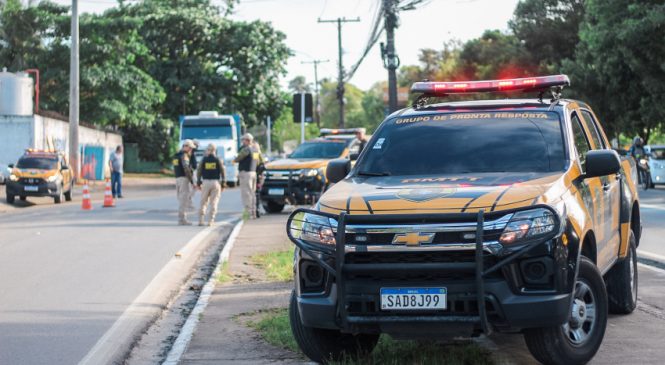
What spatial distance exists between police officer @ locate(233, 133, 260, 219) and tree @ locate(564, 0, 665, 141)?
61.9 feet

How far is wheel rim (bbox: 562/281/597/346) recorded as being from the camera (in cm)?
669

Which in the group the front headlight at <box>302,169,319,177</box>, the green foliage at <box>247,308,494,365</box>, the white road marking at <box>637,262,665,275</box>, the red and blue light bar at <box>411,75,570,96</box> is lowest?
the green foliage at <box>247,308,494,365</box>

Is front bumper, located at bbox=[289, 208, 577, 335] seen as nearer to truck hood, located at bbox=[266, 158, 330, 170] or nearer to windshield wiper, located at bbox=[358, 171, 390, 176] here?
windshield wiper, located at bbox=[358, 171, 390, 176]

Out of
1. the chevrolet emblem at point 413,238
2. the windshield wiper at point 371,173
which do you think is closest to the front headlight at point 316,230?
the chevrolet emblem at point 413,238

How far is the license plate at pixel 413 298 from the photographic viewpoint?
20.2ft

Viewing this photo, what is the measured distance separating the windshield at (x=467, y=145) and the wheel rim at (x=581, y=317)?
0.93m

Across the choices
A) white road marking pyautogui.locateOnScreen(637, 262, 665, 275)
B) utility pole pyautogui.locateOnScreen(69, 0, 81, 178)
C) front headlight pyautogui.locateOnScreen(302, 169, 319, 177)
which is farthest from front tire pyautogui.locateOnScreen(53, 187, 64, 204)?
white road marking pyautogui.locateOnScreen(637, 262, 665, 275)

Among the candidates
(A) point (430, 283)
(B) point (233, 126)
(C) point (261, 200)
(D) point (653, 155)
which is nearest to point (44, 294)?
(A) point (430, 283)

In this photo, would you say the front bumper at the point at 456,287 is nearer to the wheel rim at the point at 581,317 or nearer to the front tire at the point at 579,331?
the front tire at the point at 579,331

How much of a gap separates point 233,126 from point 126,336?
121 ft

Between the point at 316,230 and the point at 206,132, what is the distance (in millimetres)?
38548

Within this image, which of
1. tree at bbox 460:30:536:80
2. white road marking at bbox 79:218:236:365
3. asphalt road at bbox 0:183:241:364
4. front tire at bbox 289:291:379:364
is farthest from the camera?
tree at bbox 460:30:536:80

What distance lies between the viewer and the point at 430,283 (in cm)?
620

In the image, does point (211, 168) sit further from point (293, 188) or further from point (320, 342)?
point (320, 342)
